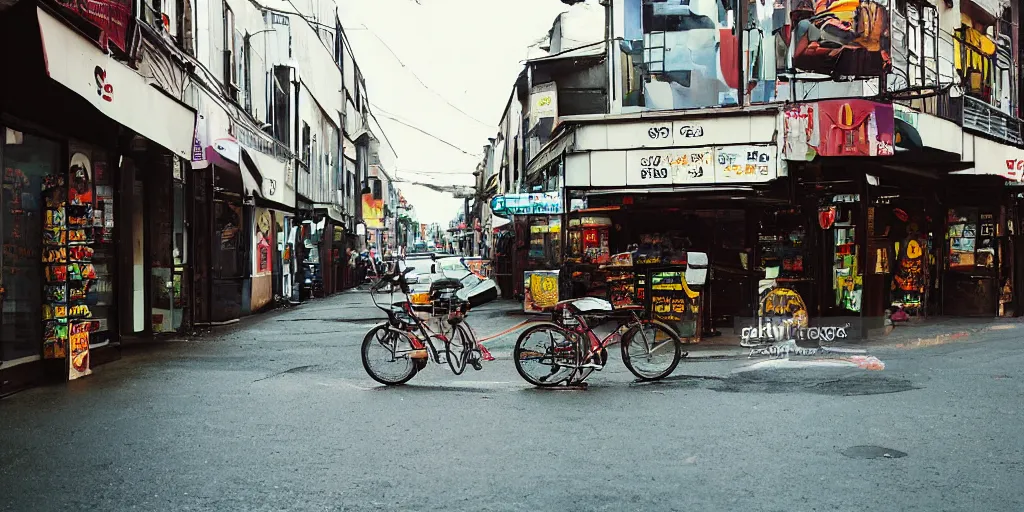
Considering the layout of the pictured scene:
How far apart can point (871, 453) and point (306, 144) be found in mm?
28594

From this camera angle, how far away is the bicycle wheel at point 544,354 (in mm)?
9641

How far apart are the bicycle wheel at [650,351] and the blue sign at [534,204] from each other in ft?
30.7

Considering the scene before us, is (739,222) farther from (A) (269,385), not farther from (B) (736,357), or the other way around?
(A) (269,385)

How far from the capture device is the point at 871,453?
6.27 m

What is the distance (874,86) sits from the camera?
59.4ft

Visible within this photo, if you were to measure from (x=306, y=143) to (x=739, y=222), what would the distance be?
18937 mm

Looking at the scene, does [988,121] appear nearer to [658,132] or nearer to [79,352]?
[658,132]

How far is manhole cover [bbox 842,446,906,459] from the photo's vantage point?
618 cm

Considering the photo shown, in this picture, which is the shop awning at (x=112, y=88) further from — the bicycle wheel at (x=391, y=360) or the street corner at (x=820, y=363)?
the street corner at (x=820, y=363)

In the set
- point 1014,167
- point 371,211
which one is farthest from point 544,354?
point 371,211

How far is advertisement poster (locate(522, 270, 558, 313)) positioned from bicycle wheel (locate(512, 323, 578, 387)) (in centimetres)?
923

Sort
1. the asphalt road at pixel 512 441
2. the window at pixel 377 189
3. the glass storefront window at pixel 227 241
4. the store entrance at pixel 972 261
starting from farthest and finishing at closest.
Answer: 1. the window at pixel 377 189
2. the store entrance at pixel 972 261
3. the glass storefront window at pixel 227 241
4. the asphalt road at pixel 512 441

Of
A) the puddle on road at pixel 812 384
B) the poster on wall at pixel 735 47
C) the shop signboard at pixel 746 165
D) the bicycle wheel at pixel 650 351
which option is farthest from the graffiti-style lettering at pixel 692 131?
the bicycle wheel at pixel 650 351

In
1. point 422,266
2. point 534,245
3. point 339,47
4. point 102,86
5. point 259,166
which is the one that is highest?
point 339,47
